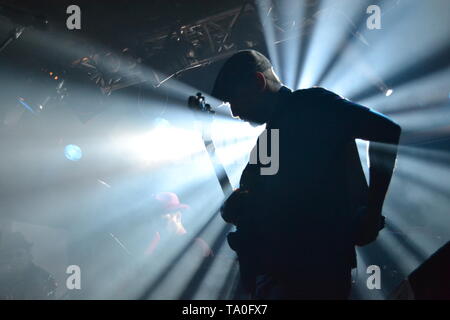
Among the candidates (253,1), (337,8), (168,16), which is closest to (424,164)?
(337,8)

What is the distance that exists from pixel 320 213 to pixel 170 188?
7.29 meters

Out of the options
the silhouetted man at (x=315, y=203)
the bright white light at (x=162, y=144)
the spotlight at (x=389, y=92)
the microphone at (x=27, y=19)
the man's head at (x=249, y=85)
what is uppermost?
the microphone at (x=27, y=19)

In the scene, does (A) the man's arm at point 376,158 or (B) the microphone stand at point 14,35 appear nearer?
(A) the man's arm at point 376,158

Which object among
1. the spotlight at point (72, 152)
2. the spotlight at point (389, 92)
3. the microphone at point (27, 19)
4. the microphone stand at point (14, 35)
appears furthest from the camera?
the spotlight at point (72, 152)

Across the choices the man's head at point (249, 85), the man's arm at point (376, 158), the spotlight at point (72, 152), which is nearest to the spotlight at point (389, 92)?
the man's head at point (249, 85)

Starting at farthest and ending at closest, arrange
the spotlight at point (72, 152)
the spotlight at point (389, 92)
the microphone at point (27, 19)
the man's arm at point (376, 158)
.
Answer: the spotlight at point (72, 152)
the spotlight at point (389, 92)
the microphone at point (27, 19)
the man's arm at point (376, 158)

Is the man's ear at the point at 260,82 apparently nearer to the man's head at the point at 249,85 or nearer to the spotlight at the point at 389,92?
the man's head at the point at 249,85

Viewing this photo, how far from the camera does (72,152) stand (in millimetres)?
6672

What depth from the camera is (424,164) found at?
489 centimetres

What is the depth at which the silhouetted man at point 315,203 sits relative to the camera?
1.38 meters

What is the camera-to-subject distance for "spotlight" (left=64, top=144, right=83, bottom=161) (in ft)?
21.7

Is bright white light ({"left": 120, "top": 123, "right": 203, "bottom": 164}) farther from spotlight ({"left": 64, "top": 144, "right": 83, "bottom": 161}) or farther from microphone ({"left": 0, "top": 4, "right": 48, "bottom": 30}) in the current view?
microphone ({"left": 0, "top": 4, "right": 48, "bottom": 30})

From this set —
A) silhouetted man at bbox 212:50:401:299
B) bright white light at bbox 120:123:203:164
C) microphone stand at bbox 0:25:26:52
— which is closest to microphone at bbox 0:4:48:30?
microphone stand at bbox 0:25:26:52

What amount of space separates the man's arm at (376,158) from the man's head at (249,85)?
1.90ft
